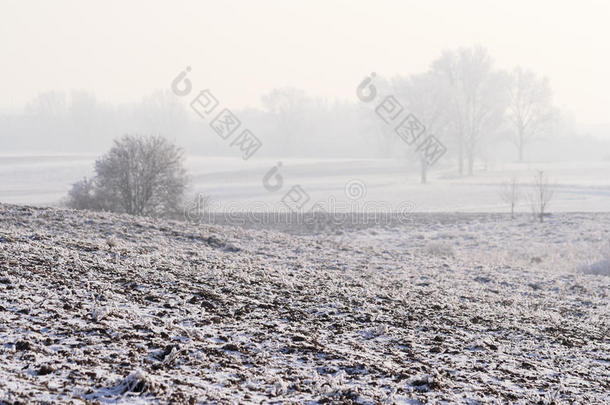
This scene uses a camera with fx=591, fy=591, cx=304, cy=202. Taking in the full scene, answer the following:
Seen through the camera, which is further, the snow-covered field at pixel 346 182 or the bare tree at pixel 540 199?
the snow-covered field at pixel 346 182

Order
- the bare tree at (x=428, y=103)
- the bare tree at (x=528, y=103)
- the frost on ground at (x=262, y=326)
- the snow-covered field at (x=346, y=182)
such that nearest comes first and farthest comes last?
the frost on ground at (x=262, y=326) → the snow-covered field at (x=346, y=182) → the bare tree at (x=428, y=103) → the bare tree at (x=528, y=103)

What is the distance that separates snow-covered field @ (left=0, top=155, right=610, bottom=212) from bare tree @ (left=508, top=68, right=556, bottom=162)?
26.7ft

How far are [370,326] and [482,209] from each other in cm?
3257

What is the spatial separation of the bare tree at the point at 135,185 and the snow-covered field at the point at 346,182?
11877mm

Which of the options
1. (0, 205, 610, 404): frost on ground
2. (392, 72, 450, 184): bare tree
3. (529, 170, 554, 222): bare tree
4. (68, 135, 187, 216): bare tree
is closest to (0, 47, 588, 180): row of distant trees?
(392, 72, 450, 184): bare tree

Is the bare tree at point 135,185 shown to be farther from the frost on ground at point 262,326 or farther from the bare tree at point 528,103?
the bare tree at point 528,103

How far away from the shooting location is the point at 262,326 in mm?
6824

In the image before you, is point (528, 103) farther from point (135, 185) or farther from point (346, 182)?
point (135, 185)

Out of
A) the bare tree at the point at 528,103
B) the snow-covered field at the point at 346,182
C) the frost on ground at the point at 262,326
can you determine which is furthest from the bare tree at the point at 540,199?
the bare tree at the point at 528,103

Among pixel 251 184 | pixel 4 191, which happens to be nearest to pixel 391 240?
pixel 251 184

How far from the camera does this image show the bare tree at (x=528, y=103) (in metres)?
78.3

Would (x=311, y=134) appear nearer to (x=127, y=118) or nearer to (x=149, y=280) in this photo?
(x=127, y=118)

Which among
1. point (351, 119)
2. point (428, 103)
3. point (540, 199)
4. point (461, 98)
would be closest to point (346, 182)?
point (428, 103)

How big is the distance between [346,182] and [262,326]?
50614 mm
